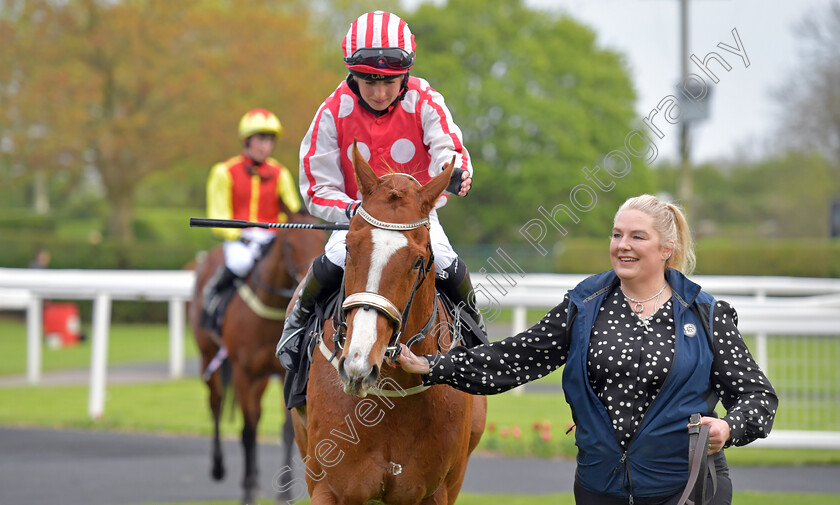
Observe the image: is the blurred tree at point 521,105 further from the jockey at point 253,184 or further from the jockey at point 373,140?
the jockey at point 373,140

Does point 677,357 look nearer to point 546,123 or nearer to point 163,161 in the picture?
point 163,161

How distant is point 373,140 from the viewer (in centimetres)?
362

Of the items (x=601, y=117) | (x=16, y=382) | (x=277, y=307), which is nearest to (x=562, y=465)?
(x=277, y=307)

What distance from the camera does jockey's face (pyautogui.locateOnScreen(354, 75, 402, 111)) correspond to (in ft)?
11.5

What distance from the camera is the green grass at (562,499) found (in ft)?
19.5

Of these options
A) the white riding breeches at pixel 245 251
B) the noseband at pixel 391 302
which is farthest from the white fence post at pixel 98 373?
the noseband at pixel 391 302

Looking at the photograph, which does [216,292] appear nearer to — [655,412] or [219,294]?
[219,294]

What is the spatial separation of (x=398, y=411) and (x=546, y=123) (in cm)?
2607

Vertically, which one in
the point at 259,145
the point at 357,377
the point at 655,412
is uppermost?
the point at 259,145

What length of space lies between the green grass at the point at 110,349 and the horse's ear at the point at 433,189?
11453 millimetres

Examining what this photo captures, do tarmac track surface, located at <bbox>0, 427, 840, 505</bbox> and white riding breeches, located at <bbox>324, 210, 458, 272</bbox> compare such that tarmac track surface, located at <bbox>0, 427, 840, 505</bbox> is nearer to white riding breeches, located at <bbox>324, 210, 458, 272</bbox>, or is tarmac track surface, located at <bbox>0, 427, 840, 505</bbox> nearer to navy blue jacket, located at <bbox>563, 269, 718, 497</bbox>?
white riding breeches, located at <bbox>324, 210, 458, 272</bbox>

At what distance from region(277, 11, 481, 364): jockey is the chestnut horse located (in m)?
0.24

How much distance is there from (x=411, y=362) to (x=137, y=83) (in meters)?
22.0

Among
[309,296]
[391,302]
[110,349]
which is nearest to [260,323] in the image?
[309,296]
